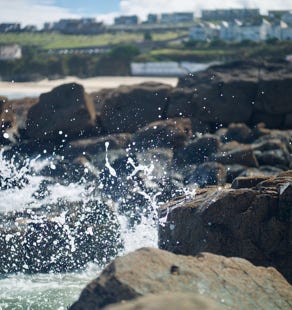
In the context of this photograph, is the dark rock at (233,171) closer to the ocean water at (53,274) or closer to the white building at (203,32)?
the ocean water at (53,274)

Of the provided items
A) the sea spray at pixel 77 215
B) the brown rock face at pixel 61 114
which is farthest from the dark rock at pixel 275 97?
the sea spray at pixel 77 215

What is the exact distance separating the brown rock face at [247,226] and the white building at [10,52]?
2002 inches

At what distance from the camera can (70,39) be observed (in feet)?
240

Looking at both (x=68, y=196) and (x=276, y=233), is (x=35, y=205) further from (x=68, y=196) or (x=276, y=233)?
(x=276, y=233)

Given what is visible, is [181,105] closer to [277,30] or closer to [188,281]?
[188,281]

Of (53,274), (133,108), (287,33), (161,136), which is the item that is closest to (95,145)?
(161,136)

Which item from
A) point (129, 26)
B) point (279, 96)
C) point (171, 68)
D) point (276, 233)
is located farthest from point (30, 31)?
point (276, 233)

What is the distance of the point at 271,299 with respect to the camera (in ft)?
16.4

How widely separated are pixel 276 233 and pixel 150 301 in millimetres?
3838

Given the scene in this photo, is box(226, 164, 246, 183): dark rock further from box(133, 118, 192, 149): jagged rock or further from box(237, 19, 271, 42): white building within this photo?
box(237, 19, 271, 42): white building

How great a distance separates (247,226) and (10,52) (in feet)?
176

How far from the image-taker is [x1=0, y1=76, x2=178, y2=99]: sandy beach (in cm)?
3919

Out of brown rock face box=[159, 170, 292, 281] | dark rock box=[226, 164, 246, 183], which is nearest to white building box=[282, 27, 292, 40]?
dark rock box=[226, 164, 246, 183]

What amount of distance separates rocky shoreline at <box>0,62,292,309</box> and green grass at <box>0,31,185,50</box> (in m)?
48.7
